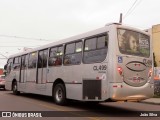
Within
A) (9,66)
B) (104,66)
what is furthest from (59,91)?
(9,66)

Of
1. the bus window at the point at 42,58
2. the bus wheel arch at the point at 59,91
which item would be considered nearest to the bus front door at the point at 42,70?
the bus window at the point at 42,58

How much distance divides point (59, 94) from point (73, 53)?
89.9 inches

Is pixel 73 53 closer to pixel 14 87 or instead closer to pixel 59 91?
pixel 59 91

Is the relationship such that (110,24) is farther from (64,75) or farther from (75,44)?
(64,75)

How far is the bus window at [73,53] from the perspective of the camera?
46.7 ft

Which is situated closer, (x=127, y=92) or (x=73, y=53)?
(x=127, y=92)

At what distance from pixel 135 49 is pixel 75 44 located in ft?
9.81

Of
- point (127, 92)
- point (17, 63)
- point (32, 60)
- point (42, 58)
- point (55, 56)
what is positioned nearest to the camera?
point (127, 92)

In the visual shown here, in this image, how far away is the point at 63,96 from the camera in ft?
49.9

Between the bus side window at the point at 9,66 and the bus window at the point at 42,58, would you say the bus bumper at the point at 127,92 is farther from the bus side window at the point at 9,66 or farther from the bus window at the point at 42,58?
the bus side window at the point at 9,66

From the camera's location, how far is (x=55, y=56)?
16.5 m

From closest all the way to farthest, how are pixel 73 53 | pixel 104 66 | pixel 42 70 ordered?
1. pixel 104 66
2. pixel 73 53
3. pixel 42 70

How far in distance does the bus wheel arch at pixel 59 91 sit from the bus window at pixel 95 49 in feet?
7.50

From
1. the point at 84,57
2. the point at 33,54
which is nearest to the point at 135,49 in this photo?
the point at 84,57
